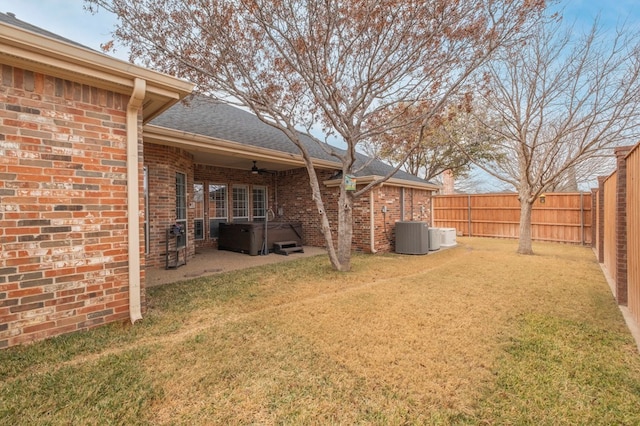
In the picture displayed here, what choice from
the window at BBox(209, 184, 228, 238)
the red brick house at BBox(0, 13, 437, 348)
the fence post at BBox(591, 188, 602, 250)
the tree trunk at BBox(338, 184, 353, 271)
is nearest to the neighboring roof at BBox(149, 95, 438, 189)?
the tree trunk at BBox(338, 184, 353, 271)

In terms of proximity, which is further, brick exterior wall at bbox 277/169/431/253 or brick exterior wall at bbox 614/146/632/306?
brick exterior wall at bbox 277/169/431/253

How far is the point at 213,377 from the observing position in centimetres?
230

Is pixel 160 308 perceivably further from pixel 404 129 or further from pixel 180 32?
pixel 404 129

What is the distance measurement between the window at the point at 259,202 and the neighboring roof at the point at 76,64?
7066 millimetres

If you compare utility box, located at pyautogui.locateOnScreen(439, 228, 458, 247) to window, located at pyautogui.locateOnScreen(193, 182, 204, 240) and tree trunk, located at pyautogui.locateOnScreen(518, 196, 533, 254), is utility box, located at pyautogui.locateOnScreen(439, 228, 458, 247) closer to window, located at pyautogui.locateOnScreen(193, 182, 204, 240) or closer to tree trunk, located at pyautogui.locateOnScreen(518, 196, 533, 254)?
tree trunk, located at pyautogui.locateOnScreen(518, 196, 533, 254)

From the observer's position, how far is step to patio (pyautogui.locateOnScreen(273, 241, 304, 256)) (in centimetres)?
852

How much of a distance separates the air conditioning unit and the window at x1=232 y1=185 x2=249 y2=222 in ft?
18.0

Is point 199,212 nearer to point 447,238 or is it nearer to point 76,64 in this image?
point 76,64

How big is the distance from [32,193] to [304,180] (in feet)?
24.7

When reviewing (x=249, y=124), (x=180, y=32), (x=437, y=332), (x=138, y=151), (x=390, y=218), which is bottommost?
(x=437, y=332)

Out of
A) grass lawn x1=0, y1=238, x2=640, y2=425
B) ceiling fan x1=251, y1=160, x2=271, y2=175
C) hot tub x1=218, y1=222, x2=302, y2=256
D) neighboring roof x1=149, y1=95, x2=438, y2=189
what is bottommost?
grass lawn x1=0, y1=238, x2=640, y2=425

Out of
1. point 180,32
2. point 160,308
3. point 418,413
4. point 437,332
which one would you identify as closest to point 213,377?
point 418,413

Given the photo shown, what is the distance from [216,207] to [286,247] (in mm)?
2929

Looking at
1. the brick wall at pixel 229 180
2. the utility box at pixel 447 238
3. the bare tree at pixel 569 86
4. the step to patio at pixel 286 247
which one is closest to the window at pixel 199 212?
the brick wall at pixel 229 180
